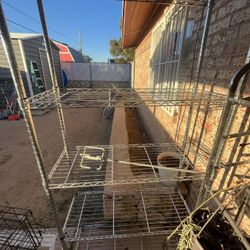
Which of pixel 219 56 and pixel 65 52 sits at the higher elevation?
pixel 65 52

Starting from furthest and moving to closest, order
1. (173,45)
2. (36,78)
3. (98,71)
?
(98,71)
(36,78)
(173,45)

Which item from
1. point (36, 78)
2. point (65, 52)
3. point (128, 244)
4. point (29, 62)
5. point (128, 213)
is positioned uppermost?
point (65, 52)

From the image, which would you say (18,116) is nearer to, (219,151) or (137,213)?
(137,213)

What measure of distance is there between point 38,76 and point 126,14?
20.2 ft

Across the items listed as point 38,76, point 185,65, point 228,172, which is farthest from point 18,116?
point 228,172

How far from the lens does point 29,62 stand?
7.18m

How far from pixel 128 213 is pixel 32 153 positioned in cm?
293

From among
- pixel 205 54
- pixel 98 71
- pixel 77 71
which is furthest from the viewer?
pixel 98 71

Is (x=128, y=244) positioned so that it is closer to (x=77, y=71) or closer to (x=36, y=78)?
(x=36, y=78)

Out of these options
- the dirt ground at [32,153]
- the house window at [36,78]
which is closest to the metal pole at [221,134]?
the dirt ground at [32,153]

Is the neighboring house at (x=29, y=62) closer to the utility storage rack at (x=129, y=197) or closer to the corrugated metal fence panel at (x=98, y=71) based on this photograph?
the corrugated metal fence panel at (x=98, y=71)

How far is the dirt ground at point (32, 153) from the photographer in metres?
2.46

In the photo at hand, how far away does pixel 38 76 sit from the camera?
7.80 m

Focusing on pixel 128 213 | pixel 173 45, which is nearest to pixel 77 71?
pixel 173 45
